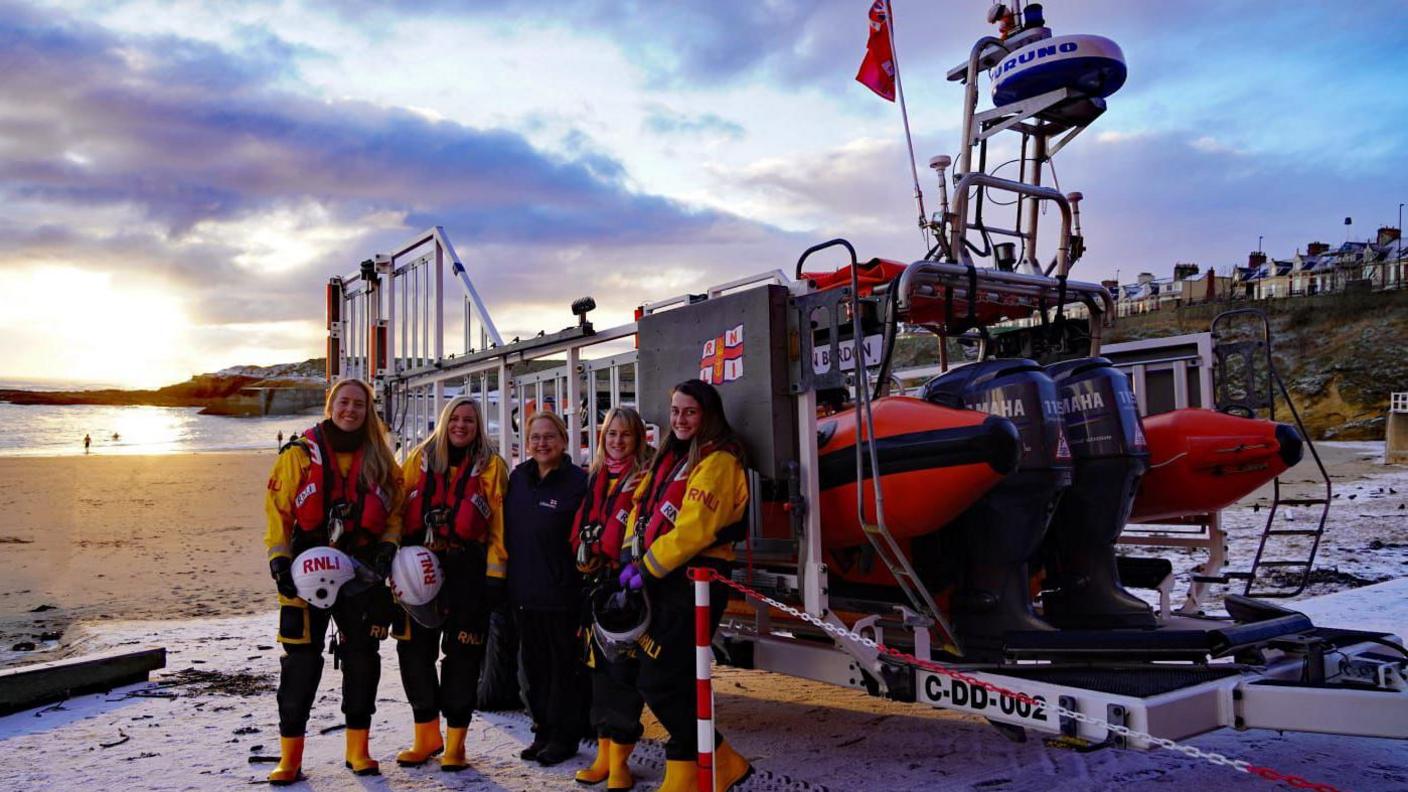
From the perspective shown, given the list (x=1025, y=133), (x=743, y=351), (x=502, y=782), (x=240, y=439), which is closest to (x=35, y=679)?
(x=502, y=782)

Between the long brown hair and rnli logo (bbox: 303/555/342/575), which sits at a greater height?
the long brown hair

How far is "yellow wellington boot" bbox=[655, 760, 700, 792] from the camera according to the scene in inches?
156

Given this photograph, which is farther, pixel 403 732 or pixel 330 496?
pixel 403 732

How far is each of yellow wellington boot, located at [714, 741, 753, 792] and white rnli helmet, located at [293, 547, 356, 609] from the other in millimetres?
1708

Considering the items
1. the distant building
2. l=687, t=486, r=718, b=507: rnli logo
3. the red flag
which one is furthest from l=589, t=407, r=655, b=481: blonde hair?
the distant building

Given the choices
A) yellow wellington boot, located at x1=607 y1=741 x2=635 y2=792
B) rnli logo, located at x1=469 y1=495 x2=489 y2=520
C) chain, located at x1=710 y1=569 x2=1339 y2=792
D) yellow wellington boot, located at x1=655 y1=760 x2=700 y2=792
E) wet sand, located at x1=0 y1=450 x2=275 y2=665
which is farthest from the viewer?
wet sand, located at x1=0 y1=450 x2=275 y2=665

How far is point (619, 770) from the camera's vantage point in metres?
4.20

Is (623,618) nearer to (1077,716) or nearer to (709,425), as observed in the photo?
(709,425)

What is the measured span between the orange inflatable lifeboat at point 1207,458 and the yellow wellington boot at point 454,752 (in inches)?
137

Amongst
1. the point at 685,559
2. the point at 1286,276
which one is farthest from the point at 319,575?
the point at 1286,276

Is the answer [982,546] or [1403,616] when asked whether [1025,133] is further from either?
[1403,616]

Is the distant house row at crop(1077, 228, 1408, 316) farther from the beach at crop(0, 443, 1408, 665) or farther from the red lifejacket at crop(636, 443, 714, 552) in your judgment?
the red lifejacket at crop(636, 443, 714, 552)

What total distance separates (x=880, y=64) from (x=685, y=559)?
5017 millimetres

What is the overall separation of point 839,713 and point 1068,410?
6.78ft
